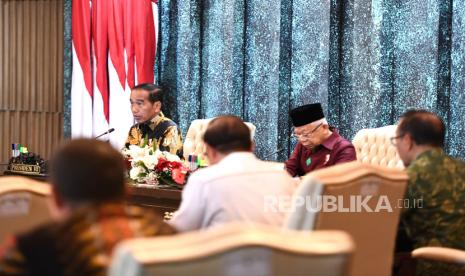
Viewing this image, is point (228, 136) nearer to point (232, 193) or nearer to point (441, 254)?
point (232, 193)

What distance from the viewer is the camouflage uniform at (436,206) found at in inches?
114

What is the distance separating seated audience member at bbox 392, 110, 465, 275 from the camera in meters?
2.91

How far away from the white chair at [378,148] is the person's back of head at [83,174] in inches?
134

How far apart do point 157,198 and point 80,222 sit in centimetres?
261

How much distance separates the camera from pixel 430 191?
2902 mm

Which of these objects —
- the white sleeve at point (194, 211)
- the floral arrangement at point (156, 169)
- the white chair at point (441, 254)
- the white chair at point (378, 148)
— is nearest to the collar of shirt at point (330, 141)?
the white chair at point (378, 148)

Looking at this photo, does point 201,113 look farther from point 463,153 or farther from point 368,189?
point 368,189

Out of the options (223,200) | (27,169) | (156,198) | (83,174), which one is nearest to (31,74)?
(27,169)

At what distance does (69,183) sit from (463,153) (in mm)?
4287

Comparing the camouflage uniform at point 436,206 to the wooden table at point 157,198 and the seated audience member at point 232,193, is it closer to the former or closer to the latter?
the seated audience member at point 232,193

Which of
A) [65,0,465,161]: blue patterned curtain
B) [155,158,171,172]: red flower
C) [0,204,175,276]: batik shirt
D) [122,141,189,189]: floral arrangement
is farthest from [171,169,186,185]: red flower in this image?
[0,204,175,276]: batik shirt

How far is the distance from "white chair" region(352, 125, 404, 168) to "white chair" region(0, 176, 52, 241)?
9.63ft

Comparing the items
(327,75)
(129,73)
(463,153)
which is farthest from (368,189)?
(129,73)

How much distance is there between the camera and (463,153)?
17.2 ft
